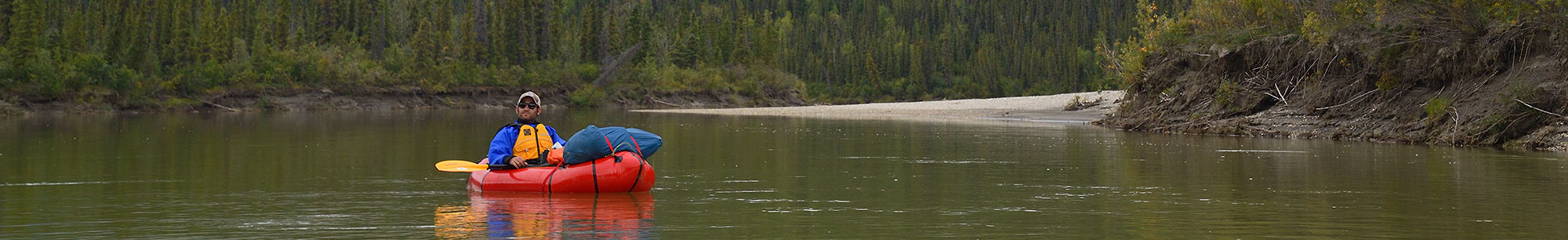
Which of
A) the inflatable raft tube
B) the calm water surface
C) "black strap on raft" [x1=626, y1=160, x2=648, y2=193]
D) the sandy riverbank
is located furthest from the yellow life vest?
the sandy riverbank

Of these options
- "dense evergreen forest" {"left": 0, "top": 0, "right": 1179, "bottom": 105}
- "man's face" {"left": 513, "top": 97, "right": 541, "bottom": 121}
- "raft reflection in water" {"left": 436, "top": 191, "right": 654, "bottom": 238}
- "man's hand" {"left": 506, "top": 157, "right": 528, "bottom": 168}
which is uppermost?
"dense evergreen forest" {"left": 0, "top": 0, "right": 1179, "bottom": 105}

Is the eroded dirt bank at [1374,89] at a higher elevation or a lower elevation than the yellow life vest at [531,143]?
higher

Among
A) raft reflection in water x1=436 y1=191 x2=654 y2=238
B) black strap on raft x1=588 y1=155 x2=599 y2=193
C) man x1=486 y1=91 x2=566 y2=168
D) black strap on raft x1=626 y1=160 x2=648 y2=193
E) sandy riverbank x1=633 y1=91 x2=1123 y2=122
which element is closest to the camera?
raft reflection in water x1=436 y1=191 x2=654 y2=238

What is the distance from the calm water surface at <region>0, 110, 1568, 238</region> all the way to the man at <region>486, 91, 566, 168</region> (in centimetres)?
59

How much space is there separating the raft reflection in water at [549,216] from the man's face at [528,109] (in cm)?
80

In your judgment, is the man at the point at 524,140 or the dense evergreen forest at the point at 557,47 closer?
the man at the point at 524,140

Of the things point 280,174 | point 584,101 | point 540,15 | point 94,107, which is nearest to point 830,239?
point 280,174

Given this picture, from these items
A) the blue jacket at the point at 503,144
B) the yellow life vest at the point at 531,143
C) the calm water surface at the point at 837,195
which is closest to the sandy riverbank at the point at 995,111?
the calm water surface at the point at 837,195

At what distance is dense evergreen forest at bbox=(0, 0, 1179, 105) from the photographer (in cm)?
7806

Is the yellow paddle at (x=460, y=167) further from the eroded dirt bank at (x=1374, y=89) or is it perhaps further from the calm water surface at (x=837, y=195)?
the eroded dirt bank at (x=1374, y=89)

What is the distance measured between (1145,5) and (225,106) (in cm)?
5318

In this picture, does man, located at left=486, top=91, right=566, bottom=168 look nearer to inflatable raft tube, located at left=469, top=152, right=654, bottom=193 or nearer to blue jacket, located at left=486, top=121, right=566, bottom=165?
blue jacket, located at left=486, top=121, right=566, bottom=165

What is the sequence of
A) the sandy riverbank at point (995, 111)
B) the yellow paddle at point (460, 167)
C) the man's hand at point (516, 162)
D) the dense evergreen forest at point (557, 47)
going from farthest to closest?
the dense evergreen forest at point (557, 47) → the sandy riverbank at point (995, 111) → the yellow paddle at point (460, 167) → the man's hand at point (516, 162)

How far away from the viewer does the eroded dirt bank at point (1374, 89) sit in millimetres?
26734
